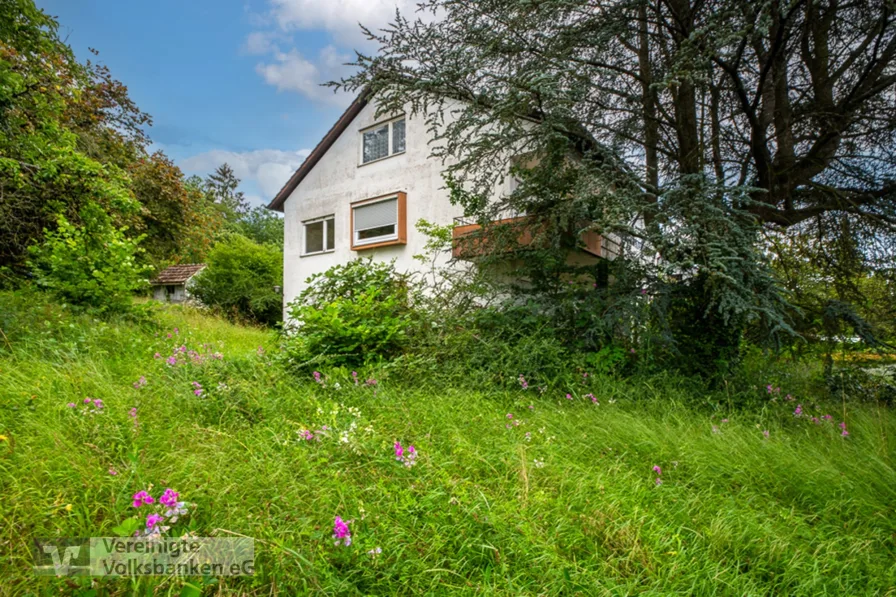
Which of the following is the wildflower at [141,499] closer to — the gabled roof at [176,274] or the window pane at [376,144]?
the window pane at [376,144]

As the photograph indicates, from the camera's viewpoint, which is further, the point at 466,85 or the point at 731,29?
the point at 466,85

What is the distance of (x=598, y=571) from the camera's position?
173 cm

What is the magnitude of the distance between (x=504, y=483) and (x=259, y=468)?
1.27 m

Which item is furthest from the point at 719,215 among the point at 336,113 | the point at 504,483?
the point at 336,113

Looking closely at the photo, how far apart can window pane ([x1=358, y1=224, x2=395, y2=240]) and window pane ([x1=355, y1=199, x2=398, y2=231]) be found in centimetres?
9

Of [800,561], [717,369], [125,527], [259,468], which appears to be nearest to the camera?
[125,527]

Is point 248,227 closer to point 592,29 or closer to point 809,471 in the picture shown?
point 592,29

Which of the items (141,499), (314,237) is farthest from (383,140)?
(141,499)

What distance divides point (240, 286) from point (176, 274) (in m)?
10.6

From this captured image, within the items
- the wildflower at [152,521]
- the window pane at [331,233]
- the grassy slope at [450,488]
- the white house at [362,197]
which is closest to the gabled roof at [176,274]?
the white house at [362,197]

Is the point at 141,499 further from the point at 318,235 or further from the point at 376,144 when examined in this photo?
the point at 318,235

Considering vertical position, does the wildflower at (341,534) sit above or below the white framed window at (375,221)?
below

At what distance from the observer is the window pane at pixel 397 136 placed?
12242mm

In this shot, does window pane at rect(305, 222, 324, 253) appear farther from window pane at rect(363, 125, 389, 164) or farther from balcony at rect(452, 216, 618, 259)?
balcony at rect(452, 216, 618, 259)
